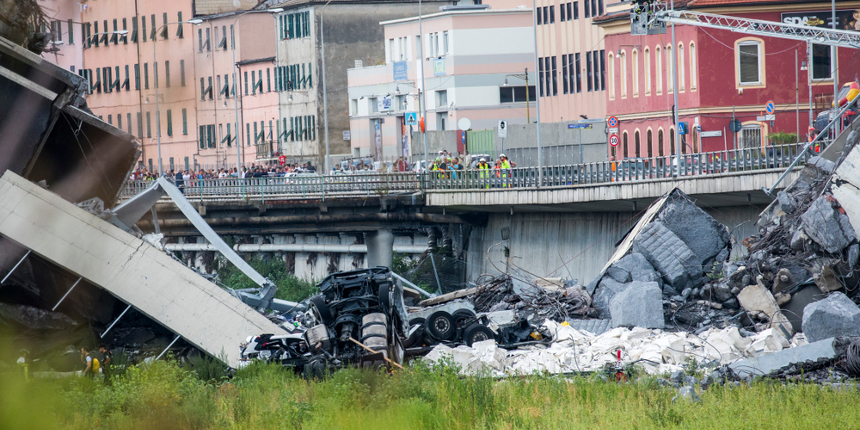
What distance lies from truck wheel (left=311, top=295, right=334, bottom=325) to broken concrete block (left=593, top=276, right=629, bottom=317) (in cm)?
969

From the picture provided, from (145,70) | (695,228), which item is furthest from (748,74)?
(145,70)

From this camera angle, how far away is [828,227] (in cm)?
2644

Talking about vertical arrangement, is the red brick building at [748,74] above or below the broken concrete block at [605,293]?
above

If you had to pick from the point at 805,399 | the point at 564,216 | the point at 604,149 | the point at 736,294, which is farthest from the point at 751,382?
the point at 604,149

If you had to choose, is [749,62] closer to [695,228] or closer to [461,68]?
[695,228]

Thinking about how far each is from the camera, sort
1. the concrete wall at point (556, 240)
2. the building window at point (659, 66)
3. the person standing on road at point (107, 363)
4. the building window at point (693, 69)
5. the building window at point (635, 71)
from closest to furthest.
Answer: the person standing on road at point (107, 363) < the concrete wall at point (556, 240) < the building window at point (693, 69) < the building window at point (659, 66) < the building window at point (635, 71)

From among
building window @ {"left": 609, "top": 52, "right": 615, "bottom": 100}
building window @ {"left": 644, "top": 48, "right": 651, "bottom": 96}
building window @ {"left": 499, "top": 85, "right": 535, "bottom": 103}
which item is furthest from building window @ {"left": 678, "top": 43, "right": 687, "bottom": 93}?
building window @ {"left": 499, "top": 85, "right": 535, "bottom": 103}

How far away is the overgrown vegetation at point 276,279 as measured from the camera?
59.8 metres

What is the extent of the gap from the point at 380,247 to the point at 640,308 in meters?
30.5

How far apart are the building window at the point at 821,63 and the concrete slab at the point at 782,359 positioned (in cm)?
3590

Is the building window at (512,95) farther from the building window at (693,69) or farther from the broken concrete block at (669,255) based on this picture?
the broken concrete block at (669,255)

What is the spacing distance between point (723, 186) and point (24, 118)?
3435 cm

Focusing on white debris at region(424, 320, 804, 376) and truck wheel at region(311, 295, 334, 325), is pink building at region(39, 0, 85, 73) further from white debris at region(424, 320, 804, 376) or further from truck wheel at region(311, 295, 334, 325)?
truck wheel at region(311, 295, 334, 325)

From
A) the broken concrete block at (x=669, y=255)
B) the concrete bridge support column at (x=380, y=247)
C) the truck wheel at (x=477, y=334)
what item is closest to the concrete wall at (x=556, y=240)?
the concrete bridge support column at (x=380, y=247)
